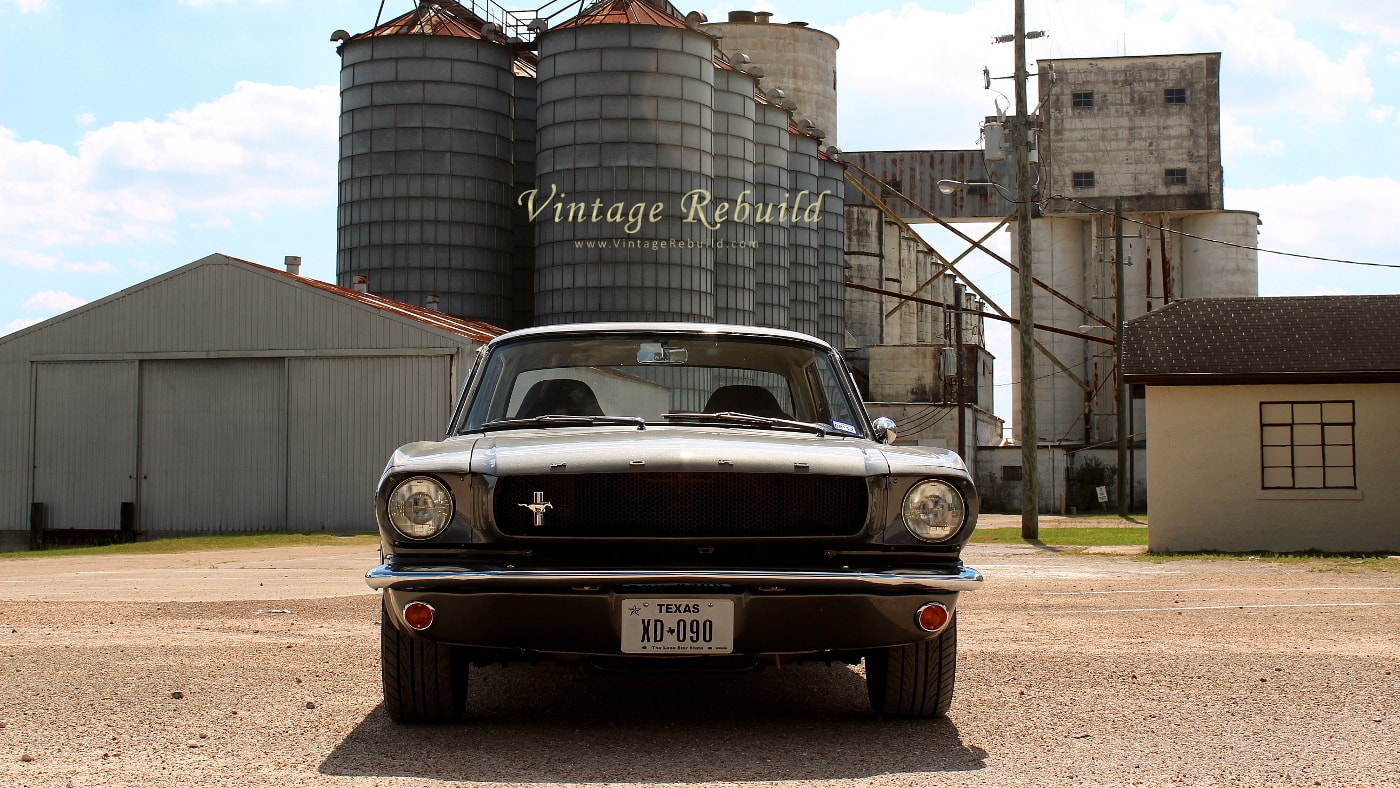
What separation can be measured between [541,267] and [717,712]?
87.3ft

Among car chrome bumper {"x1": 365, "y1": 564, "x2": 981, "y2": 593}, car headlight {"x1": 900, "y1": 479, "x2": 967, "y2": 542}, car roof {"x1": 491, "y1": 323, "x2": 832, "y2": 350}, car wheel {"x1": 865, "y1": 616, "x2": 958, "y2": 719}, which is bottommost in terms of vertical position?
car wheel {"x1": 865, "y1": 616, "x2": 958, "y2": 719}

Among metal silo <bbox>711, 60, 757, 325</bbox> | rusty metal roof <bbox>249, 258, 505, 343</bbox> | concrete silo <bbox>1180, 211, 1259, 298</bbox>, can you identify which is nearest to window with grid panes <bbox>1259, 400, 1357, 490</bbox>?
rusty metal roof <bbox>249, 258, 505, 343</bbox>

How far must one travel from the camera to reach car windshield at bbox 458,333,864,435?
5.82 metres

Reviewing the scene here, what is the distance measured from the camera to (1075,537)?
73.5 feet

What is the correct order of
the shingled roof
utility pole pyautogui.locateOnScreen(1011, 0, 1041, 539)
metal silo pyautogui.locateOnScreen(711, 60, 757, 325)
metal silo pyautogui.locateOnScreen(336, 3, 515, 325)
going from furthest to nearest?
metal silo pyautogui.locateOnScreen(711, 60, 757, 325)
metal silo pyautogui.locateOnScreen(336, 3, 515, 325)
utility pole pyautogui.locateOnScreen(1011, 0, 1041, 539)
the shingled roof

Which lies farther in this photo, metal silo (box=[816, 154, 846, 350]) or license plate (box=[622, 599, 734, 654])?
metal silo (box=[816, 154, 846, 350])

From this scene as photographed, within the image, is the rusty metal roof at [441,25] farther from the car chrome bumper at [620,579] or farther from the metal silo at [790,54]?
the car chrome bumper at [620,579]

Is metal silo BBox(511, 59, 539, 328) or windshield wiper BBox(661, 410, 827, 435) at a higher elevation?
metal silo BBox(511, 59, 539, 328)

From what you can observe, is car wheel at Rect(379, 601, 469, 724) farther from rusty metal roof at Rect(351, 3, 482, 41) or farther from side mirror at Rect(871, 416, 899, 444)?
rusty metal roof at Rect(351, 3, 482, 41)

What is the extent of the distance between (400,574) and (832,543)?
1.39 meters

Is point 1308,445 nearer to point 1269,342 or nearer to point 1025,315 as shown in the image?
point 1269,342

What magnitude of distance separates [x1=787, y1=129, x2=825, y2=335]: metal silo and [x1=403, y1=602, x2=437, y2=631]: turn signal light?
119 feet

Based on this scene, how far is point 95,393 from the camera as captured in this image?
81.8 feet

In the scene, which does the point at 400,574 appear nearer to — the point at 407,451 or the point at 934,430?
the point at 407,451
